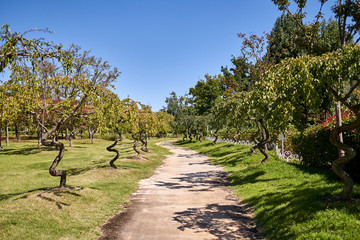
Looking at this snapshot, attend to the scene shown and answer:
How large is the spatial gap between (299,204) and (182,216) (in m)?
4.06

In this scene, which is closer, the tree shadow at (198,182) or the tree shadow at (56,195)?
the tree shadow at (56,195)

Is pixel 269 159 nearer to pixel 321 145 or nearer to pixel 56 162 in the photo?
pixel 321 145

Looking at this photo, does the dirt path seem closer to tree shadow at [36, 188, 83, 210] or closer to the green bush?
tree shadow at [36, 188, 83, 210]

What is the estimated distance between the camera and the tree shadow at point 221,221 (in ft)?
24.8

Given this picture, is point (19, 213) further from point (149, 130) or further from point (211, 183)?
point (149, 130)

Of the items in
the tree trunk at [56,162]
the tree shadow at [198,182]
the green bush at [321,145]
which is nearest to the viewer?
the tree trunk at [56,162]

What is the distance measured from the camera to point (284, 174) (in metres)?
12.9

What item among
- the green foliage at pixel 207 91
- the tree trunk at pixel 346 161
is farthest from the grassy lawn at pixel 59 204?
the green foliage at pixel 207 91

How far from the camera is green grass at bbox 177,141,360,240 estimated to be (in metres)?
6.29

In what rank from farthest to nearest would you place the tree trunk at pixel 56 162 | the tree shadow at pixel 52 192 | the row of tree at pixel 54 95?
the tree trunk at pixel 56 162, the tree shadow at pixel 52 192, the row of tree at pixel 54 95

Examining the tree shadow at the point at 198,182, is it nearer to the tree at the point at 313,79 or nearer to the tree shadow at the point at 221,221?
the tree shadow at the point at 221,221

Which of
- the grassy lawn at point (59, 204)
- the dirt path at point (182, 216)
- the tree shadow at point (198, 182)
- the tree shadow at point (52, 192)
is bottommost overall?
the tree shadow at point (198, 182)

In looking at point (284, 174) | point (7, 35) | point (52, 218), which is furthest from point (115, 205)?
point (284, 174)

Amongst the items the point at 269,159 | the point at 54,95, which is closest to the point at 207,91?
the point at 269,159
